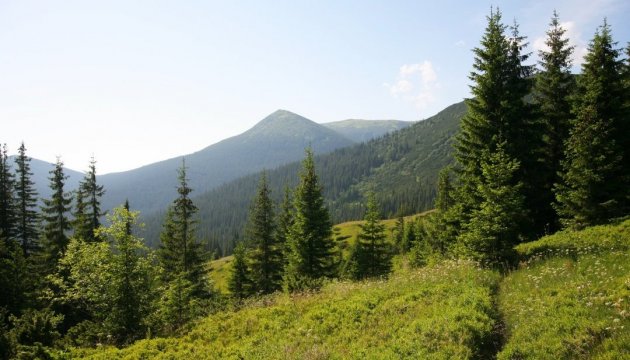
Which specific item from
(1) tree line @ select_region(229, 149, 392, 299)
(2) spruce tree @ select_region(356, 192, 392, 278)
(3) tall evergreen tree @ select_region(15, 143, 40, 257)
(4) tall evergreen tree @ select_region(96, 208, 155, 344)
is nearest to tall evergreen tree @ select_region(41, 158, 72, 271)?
(3) tall evergreen tree @ select_region(15, 143, 40, 257)

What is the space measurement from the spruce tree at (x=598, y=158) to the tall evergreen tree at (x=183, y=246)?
3110 cm

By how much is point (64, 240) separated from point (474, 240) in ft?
130

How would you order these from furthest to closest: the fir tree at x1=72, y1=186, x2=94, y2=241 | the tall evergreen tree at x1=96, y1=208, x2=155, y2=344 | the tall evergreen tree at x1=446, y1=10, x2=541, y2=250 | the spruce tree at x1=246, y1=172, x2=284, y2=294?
the spruce tree at x1=246, y1=172, x2=284, y2=294 → the fir tree at x1=72, y1=186, x2=94, y2=241 → the tall evergreen tree at x1=446, y1=10, x2=541, y2=250 → the tall evergreen tree at x1=96, y1=208, x2=155, y2=344

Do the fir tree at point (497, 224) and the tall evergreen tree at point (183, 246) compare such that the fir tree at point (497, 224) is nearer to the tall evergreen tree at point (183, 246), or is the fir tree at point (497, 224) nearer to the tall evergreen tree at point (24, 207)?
the tall evergreen tree at point (183, 246)

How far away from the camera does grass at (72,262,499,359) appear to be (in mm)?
10055

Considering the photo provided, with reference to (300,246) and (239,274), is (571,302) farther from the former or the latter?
(239,274)

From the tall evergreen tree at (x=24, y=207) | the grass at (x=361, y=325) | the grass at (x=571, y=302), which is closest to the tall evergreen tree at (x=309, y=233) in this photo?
the grass at (x=361, y=325)

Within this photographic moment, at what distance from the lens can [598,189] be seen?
19.8 m

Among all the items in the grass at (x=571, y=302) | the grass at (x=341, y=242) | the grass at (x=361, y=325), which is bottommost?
the grass at (x=341, y=242)

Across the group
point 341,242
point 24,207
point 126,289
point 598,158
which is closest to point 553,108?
point 598,158

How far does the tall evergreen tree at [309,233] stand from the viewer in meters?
33.4

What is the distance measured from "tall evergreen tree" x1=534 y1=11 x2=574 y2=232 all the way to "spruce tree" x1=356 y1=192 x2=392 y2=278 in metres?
16.4

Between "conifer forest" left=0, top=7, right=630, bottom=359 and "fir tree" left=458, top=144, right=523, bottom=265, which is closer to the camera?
"conifer forest" left=0, top=7, right=630, bottom=359

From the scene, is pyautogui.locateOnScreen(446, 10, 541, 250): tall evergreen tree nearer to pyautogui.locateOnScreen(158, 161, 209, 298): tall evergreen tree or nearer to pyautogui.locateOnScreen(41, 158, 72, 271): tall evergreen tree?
pyautogui.locateOnScreen(158, 161, 209, 298): tall evergreen tree
